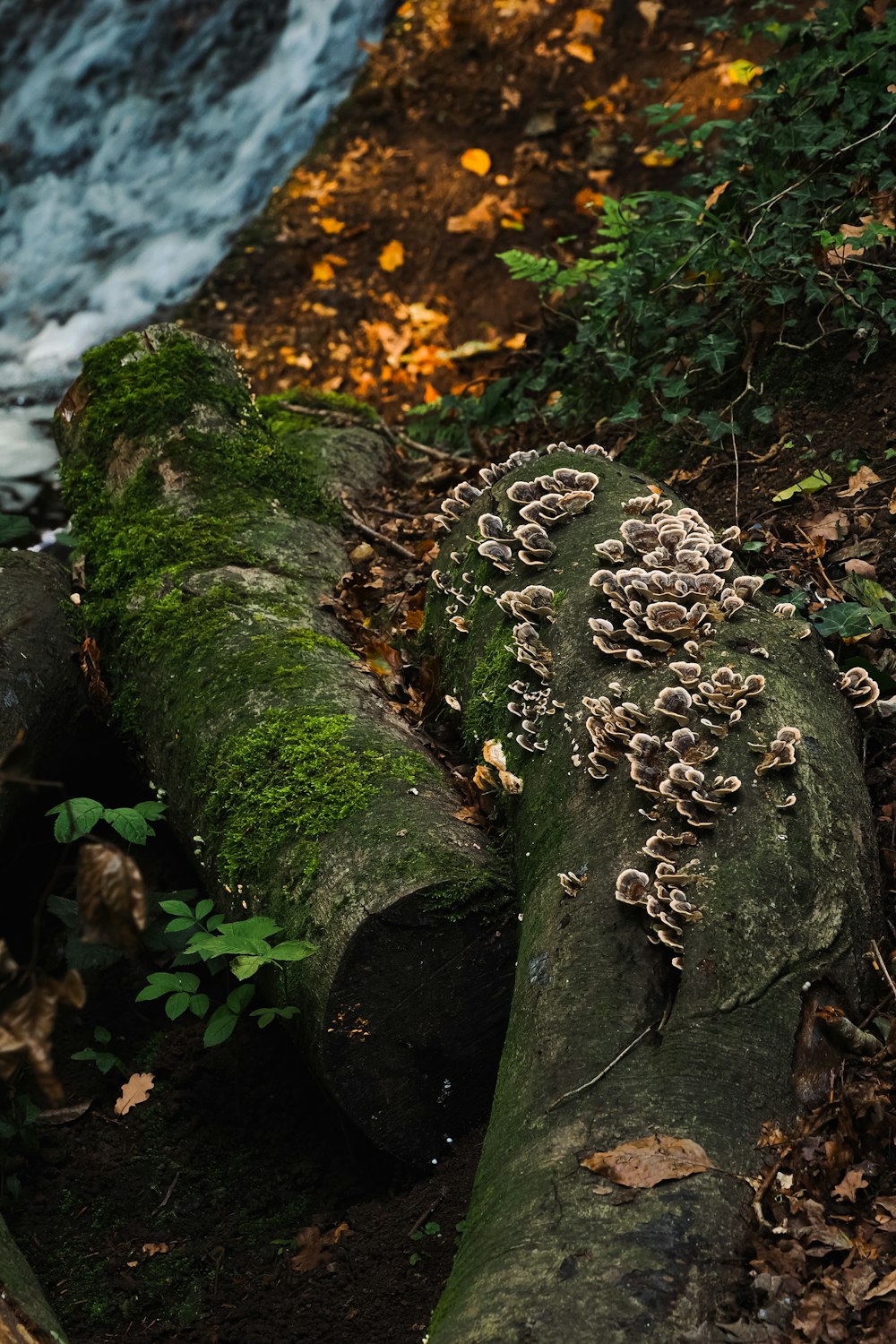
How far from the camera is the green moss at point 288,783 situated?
380cm

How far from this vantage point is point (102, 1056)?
166 inches

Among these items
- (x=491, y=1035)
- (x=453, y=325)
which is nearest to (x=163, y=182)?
(x=453, y=325)

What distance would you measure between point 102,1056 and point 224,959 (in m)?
0.64

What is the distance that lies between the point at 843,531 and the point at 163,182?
10882 millimetres

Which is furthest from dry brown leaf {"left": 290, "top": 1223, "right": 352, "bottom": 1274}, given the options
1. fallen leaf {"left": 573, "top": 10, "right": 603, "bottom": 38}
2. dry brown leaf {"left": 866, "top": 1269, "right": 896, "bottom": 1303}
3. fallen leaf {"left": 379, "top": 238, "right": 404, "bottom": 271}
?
fallen leaf {"left": 573, "top": 10, "right": 603, "bottom": 38}

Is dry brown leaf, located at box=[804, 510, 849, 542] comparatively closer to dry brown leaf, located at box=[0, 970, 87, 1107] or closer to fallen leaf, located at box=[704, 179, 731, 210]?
fallen leaf, located at box=[704, 179, 731, 210]

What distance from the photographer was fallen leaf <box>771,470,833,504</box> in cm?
496

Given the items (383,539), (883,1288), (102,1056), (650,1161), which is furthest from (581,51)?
(883,1288)

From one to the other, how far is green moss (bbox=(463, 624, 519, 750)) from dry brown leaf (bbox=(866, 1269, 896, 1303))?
2.11m

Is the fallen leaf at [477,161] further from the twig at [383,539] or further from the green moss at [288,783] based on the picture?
the green moss at [288,783]

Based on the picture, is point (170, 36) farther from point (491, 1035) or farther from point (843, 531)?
point (491, 1035)

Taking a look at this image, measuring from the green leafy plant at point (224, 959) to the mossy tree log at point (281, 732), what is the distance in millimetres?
100

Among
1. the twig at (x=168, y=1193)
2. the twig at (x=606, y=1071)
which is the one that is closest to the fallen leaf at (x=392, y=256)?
the twig at (x=168, y=1193)

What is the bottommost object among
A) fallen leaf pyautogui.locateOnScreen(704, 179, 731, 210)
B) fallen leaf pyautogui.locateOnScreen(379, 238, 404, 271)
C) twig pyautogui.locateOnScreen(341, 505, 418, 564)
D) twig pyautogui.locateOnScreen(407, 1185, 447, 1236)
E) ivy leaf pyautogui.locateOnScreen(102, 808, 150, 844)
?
fallen leaf pyautogui.locateOnScreen(379, 238, 404, 271)
